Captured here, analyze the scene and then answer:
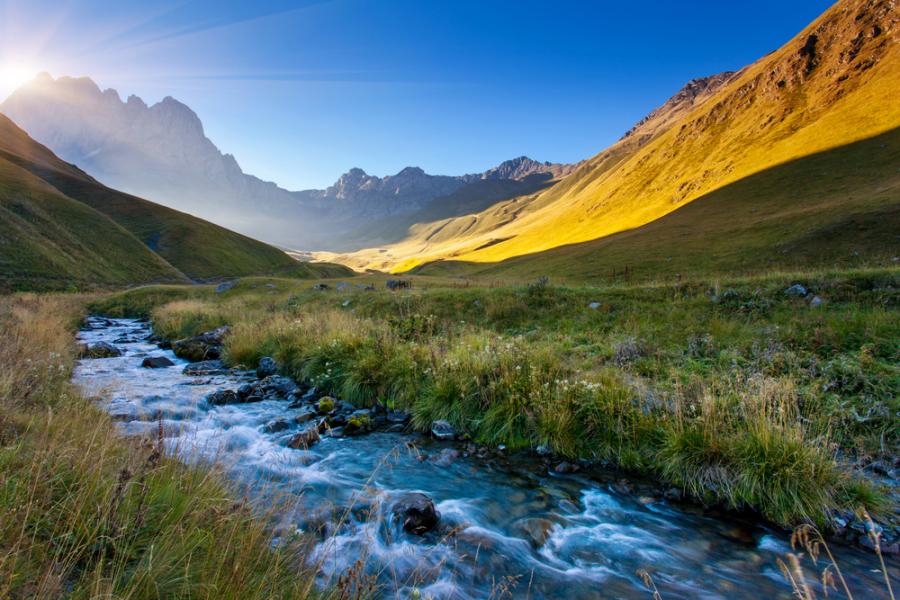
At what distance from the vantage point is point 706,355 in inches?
439

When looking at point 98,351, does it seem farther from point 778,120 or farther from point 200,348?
point 778,120

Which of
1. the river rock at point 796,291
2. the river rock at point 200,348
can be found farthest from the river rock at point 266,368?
the river rock at point 796,291

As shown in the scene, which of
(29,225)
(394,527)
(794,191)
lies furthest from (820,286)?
(29,225)

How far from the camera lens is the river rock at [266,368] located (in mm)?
13906

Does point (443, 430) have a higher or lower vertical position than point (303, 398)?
higher

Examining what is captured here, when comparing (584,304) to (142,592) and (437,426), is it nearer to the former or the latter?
(437,426)

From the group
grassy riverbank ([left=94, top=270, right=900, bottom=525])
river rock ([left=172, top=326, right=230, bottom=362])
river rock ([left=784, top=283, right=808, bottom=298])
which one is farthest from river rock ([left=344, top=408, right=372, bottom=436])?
river rock ([left=784, top=283, right=808, bottom=298])

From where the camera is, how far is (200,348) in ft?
56.0

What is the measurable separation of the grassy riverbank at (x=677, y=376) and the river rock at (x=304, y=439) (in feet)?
7.08

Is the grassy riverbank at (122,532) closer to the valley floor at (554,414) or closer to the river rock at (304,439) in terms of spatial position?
the valley floor at (554,414)

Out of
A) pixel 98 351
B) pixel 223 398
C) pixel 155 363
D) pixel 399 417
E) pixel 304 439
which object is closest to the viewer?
pixel 304 439

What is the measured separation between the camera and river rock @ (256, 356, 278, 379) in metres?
13.9

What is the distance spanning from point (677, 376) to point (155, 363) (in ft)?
55.9

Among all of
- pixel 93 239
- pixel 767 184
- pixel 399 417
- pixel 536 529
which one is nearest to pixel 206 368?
pixel 399 417
